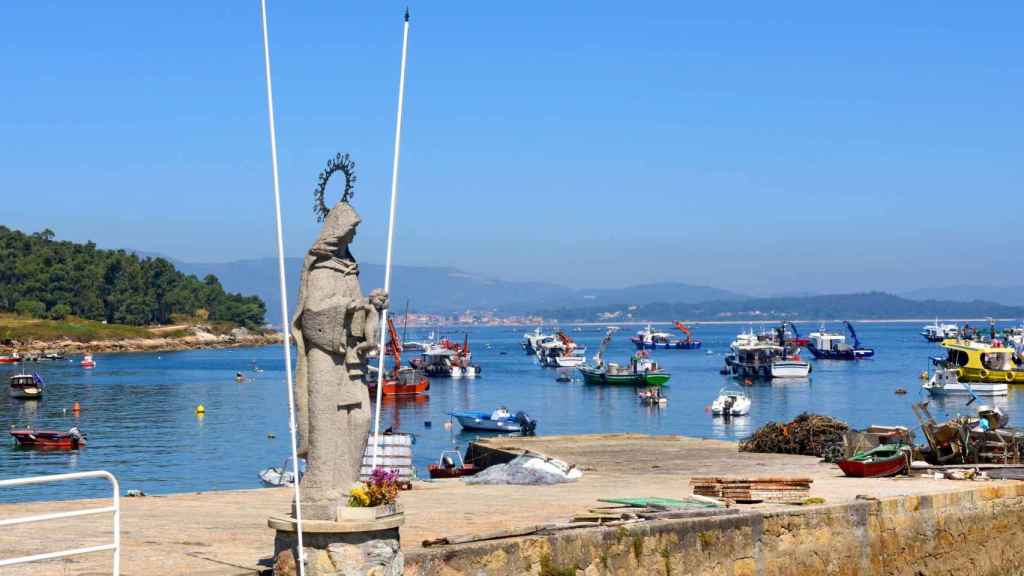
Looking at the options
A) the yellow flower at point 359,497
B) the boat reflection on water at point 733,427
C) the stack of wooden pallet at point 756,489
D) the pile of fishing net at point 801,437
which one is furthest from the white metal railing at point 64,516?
the boat reflection on water at point 733,427

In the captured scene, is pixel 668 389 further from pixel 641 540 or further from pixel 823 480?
pixel 641 540

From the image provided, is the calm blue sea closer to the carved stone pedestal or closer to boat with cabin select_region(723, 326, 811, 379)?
boat with cabin select_region(723, 326, 811, 379)

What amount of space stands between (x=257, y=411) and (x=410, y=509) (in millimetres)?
73328

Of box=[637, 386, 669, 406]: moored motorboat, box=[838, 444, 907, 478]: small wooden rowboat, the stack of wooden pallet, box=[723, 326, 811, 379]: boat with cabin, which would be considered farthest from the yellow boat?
the stack of wooden pallet

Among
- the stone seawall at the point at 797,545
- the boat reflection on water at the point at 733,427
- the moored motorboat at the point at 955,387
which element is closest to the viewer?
the stone seawall at the point at 797,545

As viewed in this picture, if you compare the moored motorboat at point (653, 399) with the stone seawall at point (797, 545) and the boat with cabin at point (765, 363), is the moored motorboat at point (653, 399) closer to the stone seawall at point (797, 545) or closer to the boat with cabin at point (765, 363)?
the boat with cabin at point (765, 363)

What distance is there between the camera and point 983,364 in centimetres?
11450

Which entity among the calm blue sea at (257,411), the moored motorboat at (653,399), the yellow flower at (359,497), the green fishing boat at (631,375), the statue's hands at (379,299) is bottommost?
the calm blue sea at (257,411)

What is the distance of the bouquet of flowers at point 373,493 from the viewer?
1312cm

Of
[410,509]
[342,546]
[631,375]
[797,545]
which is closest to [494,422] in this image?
[631,375]

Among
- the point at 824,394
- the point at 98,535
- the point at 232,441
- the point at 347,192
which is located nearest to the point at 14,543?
the point at 98,535

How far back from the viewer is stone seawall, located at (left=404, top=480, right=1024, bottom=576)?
16.7 m

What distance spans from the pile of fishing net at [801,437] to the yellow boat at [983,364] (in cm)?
8352

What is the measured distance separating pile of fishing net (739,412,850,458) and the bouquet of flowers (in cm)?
1978
